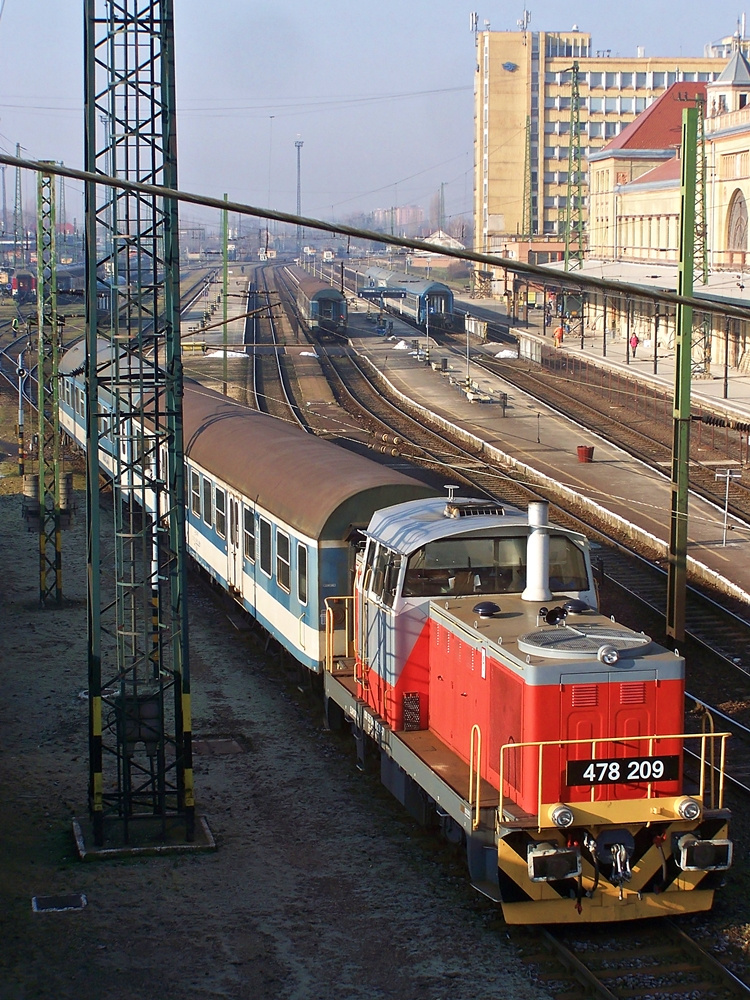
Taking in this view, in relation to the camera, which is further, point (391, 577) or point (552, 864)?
point (391, 577)

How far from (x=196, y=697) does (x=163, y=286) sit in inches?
259

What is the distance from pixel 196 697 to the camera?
17.0 metres

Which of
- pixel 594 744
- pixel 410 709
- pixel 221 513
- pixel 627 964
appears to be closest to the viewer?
pixel 627 964

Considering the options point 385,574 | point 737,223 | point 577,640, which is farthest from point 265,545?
point 737,223

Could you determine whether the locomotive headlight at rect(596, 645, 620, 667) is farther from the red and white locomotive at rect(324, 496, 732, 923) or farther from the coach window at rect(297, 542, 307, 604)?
the coach window at rect(297, 542, 307, 604)

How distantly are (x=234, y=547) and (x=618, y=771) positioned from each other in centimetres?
1041

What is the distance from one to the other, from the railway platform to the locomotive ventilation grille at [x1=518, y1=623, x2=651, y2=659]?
11996mm

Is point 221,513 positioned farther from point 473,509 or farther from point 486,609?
point 486,609

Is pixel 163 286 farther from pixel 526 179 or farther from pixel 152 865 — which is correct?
pixel 526 179

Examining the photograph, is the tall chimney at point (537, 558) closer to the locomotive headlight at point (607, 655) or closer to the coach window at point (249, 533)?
the locomotive headlight at point (607, 655)

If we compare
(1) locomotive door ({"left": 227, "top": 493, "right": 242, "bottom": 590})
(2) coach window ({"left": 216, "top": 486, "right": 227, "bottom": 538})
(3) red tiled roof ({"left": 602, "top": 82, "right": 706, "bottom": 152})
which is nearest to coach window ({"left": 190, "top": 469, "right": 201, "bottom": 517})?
(2) coach window ({"left": 216, "top": 486, "right": 227, "bottom": 538})

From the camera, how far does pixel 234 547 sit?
772 inches

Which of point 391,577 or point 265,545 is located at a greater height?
point 391,577

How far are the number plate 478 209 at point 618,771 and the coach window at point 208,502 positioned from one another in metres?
11.9
